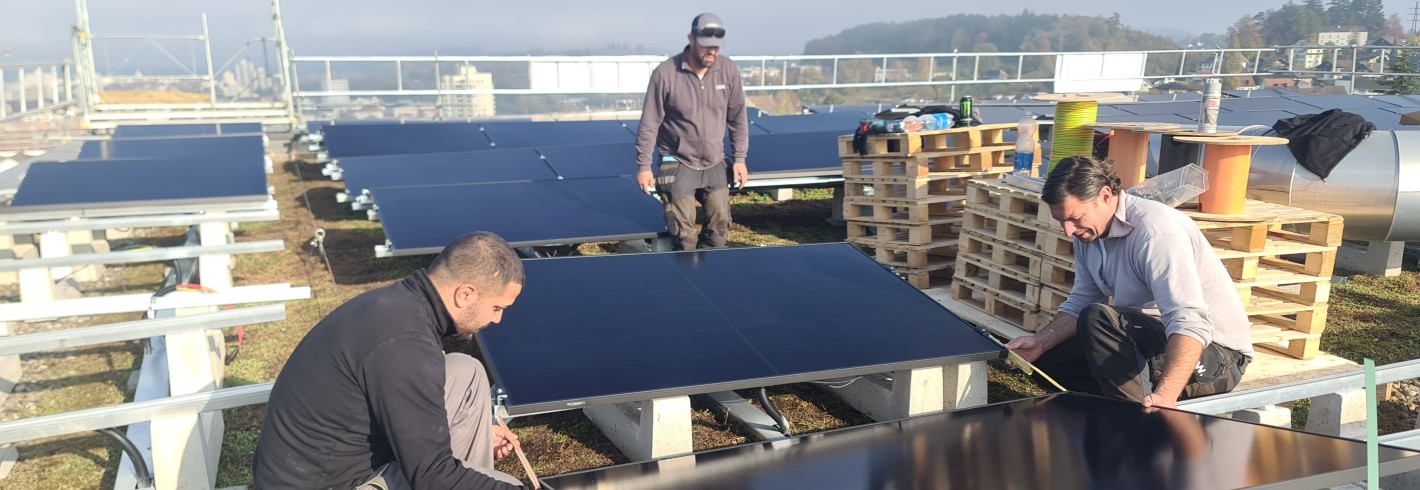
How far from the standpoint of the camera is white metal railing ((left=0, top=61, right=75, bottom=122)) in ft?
46.5

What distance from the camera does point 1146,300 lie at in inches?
164

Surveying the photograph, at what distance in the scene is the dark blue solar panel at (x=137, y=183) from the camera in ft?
24.8

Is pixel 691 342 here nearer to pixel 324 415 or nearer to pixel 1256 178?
pixel 324 415

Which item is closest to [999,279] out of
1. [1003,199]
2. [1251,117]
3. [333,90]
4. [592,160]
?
[1003,199]

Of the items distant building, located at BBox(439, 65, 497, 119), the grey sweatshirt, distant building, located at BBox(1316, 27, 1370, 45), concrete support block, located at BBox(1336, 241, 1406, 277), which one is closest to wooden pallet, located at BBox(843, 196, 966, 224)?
the grey sweatshirt

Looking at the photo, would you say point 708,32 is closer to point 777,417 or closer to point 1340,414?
point 777,417

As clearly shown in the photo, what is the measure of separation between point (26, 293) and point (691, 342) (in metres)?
4.85

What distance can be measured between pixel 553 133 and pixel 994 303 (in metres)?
8.66

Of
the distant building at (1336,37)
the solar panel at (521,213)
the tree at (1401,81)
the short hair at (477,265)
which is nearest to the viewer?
the short hair at (477,265)

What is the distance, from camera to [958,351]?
4.31 m

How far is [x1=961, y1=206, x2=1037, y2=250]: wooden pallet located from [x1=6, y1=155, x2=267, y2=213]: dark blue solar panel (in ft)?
17.9

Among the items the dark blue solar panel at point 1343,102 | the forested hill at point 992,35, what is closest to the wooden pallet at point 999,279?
the dark blue solar panel at point 1343,102

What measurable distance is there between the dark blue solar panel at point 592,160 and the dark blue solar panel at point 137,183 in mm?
2742

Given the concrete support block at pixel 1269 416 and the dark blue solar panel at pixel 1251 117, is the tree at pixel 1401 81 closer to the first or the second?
the dark blue solar panel at pixel 1251 117
